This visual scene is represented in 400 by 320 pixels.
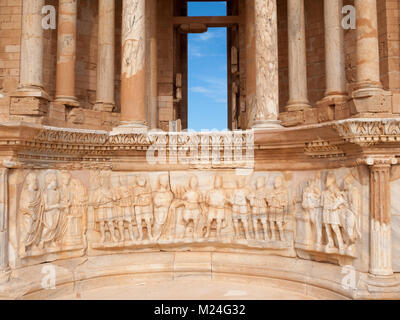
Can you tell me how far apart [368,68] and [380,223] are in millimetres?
3383

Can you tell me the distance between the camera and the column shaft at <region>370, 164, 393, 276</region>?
714 cm

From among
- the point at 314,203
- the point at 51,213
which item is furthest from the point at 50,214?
the point at 314,203

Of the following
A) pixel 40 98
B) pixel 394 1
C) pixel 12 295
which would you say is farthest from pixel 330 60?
pixel 12 295

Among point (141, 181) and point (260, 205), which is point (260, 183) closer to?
point (260, 205)

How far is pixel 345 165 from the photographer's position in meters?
7.95

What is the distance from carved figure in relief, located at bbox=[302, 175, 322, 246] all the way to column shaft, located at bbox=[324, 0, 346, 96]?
3141mm

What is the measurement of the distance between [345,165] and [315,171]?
0.78m

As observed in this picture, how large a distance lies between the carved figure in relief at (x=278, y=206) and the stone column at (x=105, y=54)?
5.43 meters

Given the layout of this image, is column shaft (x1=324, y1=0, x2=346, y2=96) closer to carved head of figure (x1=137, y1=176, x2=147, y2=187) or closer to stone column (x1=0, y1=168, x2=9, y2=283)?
carved head of figure (x1=137, y1=176, x2=147, y2=187)

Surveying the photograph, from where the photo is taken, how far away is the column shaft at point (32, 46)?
9688 millimetres

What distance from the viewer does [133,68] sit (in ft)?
30.7

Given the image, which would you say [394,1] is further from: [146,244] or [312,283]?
[146,244]

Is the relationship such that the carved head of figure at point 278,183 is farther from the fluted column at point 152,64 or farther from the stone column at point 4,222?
the stone column at point 4,222

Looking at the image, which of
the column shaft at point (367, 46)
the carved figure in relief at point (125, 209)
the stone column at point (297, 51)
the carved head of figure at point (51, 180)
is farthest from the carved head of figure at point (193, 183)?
the column shaft at point (367, 46)
